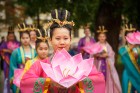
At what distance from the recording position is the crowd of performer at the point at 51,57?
13.3 feet

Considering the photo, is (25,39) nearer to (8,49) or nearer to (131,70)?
(131,70)

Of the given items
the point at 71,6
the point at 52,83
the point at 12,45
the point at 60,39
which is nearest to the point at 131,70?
the point at 12,45

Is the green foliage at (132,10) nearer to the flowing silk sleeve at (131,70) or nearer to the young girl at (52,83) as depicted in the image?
the flowing silk sleeve at (131,70)

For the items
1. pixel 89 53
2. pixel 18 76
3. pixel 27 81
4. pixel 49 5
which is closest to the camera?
pixel 27 81

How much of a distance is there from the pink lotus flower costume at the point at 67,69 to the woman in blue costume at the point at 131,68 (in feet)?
11.9

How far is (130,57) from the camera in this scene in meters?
7.86

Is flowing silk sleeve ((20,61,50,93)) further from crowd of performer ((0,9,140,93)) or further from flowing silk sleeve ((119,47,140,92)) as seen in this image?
flowing silk sleeve ((119,47,140,92))

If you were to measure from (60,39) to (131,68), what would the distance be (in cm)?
394

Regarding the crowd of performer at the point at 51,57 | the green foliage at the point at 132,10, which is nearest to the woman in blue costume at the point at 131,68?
the crowd of performer at the point at 51,57

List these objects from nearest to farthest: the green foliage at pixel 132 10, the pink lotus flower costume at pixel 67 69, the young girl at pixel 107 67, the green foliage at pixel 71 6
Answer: the pink lotus flower costume at pixel 67 69 → the young girl at pixel 107 67 → the green foliage at pixel 71 6 → the green foliage at pixel 132 10

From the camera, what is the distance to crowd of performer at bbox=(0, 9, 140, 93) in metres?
4.05

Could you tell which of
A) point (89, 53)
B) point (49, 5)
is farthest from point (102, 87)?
point (49, 5)

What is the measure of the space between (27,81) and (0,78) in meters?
10.8

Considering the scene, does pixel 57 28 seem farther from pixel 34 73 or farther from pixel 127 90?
pixel 127 90
